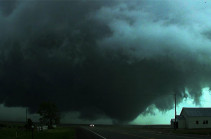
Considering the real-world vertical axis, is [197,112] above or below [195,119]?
above

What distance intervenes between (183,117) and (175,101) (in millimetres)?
24128

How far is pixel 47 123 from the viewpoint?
152 m

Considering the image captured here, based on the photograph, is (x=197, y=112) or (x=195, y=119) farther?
(x=197, y=112)

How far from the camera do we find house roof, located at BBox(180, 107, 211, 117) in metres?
98.9

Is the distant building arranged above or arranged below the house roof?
below

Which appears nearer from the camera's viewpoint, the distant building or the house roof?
the distant building

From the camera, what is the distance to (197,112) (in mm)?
101000

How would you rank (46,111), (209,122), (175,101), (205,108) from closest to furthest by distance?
1. (175,101)
2. (209,122)
3. (205,108)
4. (46,111)

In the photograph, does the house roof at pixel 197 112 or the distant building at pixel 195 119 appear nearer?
the distant building at pixel 195 119

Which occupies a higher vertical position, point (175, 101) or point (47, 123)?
point (175, 101)

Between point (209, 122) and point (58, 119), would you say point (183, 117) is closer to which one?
point (209, 122)

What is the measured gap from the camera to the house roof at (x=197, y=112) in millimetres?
98869

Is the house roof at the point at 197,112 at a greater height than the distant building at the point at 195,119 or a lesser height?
greater

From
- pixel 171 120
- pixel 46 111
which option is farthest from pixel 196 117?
pixel 46 111
